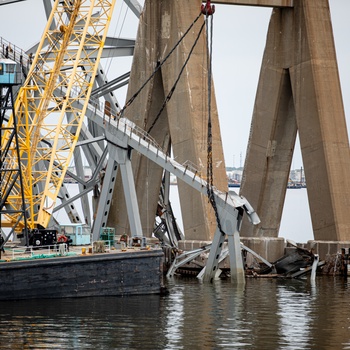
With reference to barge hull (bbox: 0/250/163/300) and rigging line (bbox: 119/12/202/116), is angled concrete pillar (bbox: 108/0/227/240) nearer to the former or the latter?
rigging line (bbox: 119/12/202/116)

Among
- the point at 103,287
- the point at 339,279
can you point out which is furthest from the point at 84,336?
the point at 339,279

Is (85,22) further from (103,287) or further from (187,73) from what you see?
(103,287)

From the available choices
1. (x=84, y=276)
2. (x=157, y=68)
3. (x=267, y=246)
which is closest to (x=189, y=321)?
(x=84, y=276)

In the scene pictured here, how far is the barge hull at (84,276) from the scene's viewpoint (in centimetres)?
6730

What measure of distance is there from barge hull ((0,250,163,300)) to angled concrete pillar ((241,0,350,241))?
19.6 m

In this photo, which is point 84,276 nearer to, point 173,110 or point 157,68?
point 173,110

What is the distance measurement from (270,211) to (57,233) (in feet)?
62.3

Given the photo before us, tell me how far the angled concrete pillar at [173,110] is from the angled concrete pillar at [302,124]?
589cm

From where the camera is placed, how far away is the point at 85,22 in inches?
3556

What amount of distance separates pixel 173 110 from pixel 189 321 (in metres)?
28.8

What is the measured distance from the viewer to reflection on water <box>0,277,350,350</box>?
56188 millimetres

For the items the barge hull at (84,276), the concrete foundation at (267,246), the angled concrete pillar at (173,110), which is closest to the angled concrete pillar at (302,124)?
the concrete foundation at (267,246)

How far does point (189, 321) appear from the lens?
6216 cm

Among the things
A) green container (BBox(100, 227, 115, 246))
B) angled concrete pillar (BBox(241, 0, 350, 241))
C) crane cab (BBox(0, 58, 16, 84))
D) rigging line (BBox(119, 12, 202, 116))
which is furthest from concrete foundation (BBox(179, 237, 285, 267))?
crane cab (BBox(0, 58, 16, 84))
